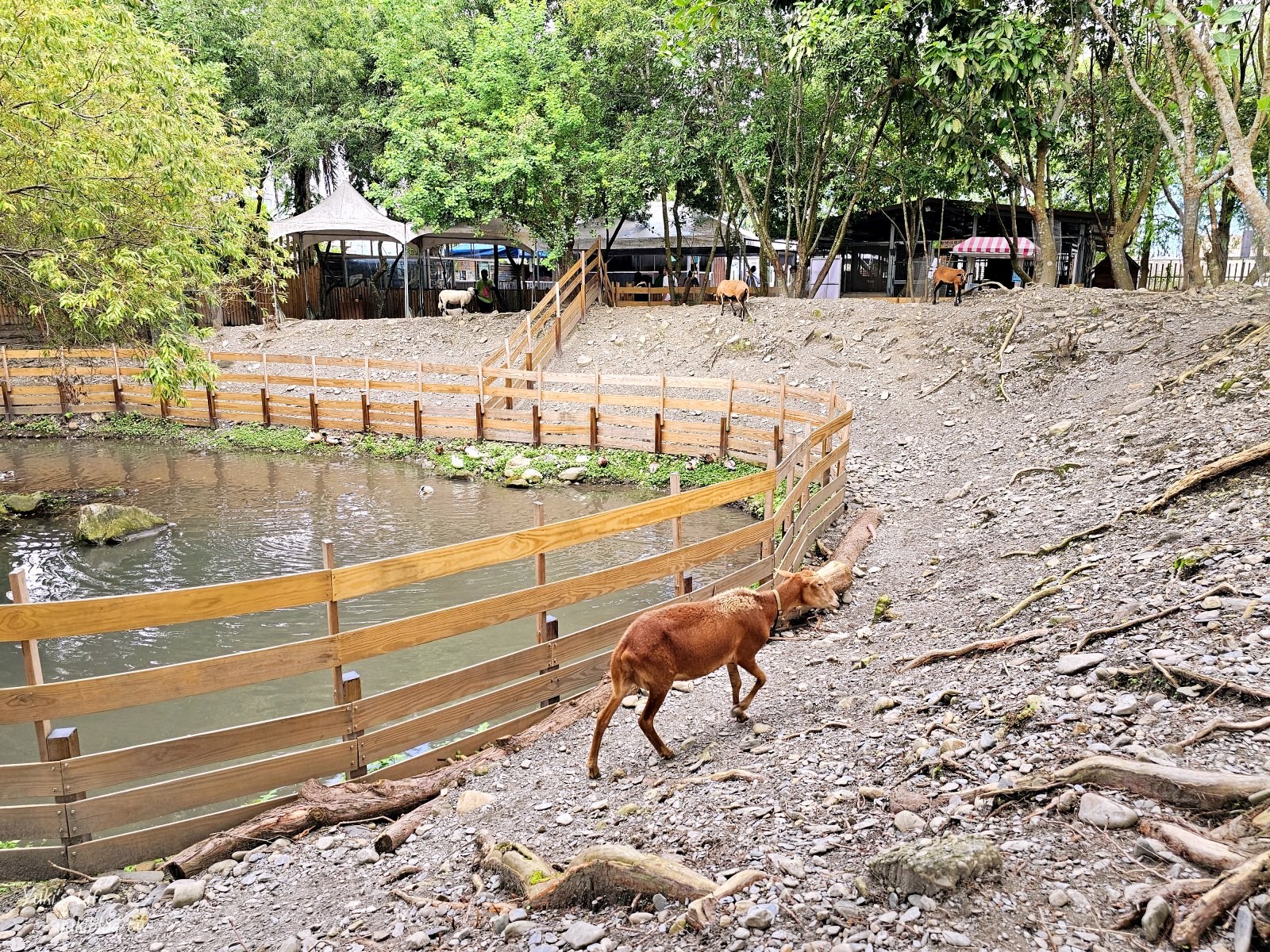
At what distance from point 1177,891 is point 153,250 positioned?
40.1 ft

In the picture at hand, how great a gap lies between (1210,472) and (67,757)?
26.5 feet

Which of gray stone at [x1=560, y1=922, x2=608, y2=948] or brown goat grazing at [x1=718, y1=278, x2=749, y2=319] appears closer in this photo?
gray stone at [x1=560, y1=922, x2=608, y2=948]

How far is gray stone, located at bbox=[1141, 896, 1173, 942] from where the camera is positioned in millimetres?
2619

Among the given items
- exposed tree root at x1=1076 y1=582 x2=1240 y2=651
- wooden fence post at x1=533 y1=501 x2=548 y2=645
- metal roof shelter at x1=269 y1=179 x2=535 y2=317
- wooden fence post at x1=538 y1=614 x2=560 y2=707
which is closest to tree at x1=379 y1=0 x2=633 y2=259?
metal roof shelter at x1=269 y1=179 x2=535 y2=317

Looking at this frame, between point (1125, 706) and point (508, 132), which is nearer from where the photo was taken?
point (1125, 706)

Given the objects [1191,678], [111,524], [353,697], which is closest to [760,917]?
[1191,678]

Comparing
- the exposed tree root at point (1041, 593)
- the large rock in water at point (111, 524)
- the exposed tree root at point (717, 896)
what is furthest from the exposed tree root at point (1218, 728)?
the large rock in water at point (111, 524)

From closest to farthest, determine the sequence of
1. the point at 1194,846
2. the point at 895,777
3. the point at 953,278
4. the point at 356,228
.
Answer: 1. the point at 1194,846
2. the point at 895,777
3. the point at 953,278
4. the point at 356,228

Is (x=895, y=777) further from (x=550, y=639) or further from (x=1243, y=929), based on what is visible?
(x=550, y=639)

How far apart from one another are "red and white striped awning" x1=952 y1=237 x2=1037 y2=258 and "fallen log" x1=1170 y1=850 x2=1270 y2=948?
28164 mm

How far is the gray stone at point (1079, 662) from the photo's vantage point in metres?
4.54

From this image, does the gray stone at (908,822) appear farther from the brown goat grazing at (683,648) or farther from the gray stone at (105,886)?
the gray stone at (105,886)

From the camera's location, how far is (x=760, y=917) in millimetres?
3084

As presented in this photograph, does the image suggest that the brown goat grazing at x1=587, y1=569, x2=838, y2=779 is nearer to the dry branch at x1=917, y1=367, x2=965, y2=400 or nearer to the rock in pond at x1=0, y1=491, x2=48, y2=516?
the dry branch at x1=917, y1=367, x2=965, y2=400
